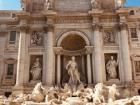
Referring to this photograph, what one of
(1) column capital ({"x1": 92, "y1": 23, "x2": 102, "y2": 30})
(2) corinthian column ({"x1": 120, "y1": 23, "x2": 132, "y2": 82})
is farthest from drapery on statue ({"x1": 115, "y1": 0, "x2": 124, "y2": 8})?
(1) column capital ({"x1": 92, "y1": 23, "x2": 102, "y2": 30})

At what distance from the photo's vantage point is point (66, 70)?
23.5 metres

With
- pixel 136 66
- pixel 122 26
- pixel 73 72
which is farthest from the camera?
pixel 122 26

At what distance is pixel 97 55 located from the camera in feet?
75.5

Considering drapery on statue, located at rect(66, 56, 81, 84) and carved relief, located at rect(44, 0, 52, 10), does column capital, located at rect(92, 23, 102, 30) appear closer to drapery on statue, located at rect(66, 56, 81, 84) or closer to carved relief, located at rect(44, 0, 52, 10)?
drapery on statue, located at rect(66, 56, 81, 84)

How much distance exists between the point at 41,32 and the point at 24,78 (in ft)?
14.8

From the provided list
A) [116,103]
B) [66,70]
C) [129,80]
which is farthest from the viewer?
[66,70]

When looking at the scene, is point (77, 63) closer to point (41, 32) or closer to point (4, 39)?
point (41, 32)

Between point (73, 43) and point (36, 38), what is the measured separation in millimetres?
3402

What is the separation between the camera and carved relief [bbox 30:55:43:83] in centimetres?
2288

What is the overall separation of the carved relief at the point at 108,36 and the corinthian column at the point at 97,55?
33.9 inches

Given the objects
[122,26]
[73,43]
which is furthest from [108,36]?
[73,43]

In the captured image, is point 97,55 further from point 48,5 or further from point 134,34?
point 48,5

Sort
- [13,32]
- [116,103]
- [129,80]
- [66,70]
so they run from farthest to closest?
[13,32] → [66,70] → [129,80] → [116,103]

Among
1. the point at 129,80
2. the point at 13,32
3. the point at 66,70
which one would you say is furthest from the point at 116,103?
the point at 13,32
